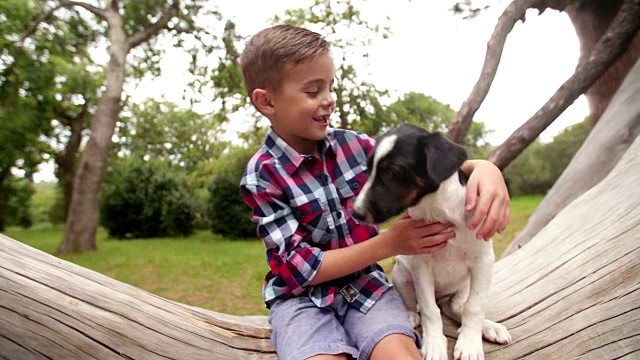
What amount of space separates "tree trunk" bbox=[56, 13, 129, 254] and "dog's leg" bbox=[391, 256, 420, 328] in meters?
6.94

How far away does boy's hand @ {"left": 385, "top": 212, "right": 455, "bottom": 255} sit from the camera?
1.62 meters

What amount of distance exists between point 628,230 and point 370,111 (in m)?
6.34

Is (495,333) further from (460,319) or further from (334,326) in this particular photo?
(334,326)

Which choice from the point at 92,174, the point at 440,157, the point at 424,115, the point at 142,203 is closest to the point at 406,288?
the point at 440,157

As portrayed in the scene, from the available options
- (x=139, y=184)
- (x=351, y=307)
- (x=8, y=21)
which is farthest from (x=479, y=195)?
(x=139, y=184)

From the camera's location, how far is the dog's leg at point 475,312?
1714 mm

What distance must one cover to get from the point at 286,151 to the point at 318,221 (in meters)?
0.27

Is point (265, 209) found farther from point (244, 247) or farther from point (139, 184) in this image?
point (139, 184)

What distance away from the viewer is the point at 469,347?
171 cm

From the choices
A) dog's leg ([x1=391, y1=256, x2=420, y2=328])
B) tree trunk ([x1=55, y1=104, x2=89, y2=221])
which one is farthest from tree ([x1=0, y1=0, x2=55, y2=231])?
dog's leg ([x1=391, y1=256, x2=420, y2=328])

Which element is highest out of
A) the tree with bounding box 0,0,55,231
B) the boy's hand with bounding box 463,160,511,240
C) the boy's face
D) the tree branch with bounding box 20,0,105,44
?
the tree branch with bounding box 20,0,105,44

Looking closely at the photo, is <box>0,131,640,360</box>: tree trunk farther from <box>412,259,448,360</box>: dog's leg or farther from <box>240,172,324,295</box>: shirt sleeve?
<box>240,172,324,295</box>: shirt sleeve

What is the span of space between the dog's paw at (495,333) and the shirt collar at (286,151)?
85 centimetres

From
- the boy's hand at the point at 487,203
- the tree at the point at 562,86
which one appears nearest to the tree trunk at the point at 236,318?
the boy's hand at the point at 487,203
